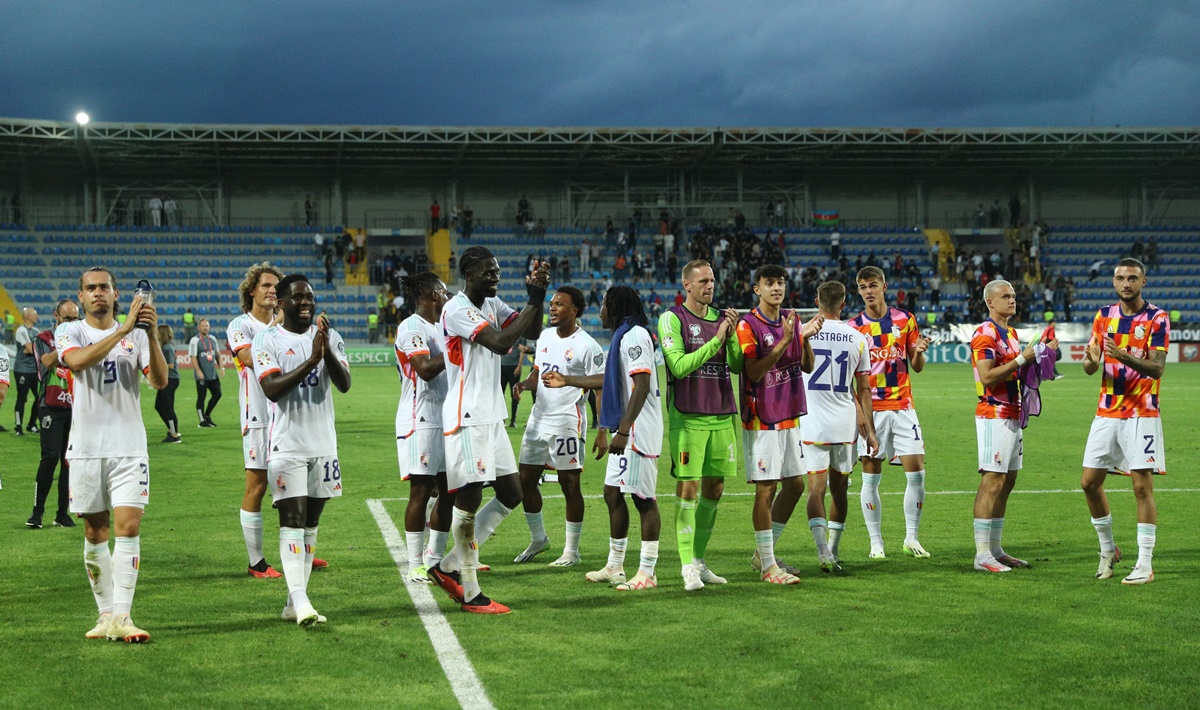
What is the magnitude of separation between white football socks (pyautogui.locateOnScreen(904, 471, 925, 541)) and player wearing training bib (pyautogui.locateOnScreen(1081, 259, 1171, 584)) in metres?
1.36

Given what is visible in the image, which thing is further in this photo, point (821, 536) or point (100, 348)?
point (821, 536)

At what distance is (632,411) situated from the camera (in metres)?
7.63

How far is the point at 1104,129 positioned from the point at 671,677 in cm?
5433

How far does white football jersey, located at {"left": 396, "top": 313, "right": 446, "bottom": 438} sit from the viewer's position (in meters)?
7.88

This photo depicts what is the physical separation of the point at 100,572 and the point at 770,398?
4441 millimetres

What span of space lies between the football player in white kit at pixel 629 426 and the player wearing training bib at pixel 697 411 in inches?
6.9

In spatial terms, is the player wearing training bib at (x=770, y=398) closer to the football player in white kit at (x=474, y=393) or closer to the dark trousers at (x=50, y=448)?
the football player in white kit at (x=474, y=393)

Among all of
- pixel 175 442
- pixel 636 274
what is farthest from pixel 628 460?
pixel 636 274

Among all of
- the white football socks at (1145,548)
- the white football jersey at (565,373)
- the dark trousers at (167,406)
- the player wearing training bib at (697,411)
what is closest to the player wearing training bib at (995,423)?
the white football socks at (1145,548)

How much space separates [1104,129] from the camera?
53.4m

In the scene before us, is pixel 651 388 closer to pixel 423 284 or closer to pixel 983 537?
pixel 423 284

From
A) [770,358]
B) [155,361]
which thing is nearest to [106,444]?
[155,361]

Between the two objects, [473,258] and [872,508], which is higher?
[473,258]

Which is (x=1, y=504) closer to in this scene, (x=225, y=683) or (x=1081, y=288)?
(x=225, y=683)
